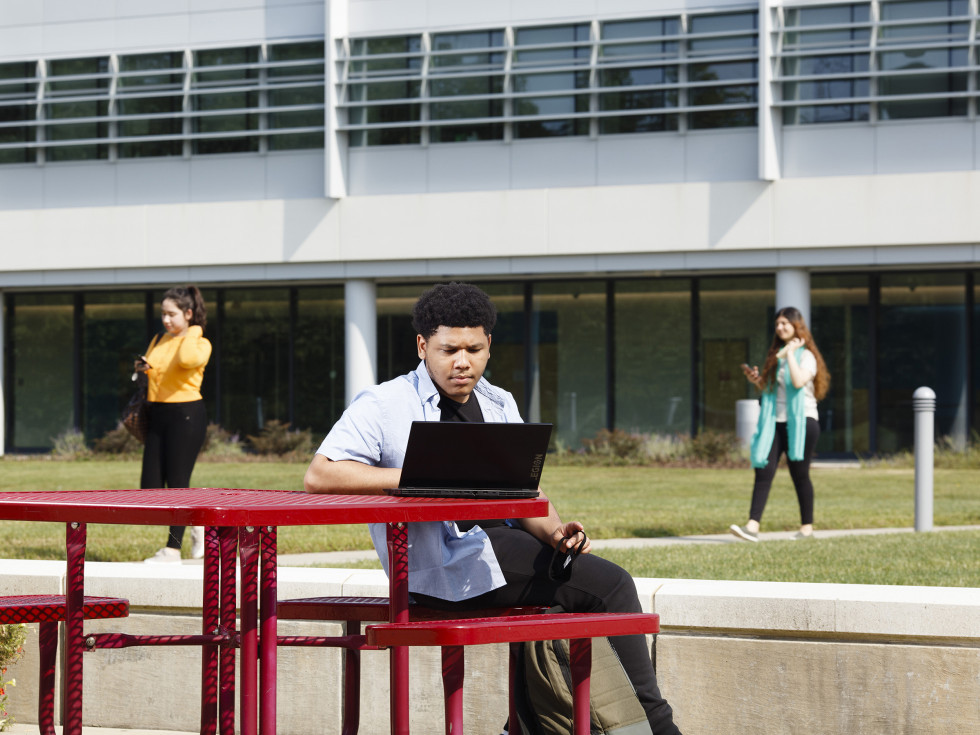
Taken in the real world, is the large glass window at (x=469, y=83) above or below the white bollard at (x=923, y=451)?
above

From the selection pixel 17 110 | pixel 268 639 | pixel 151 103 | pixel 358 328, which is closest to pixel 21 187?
pixel 17 110

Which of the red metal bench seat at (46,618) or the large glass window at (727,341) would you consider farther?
the large glass window at (727,341)

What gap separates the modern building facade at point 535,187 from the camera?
20453 mm

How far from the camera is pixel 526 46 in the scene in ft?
70.8

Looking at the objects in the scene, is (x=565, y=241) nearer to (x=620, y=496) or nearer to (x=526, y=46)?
(x=526, y=46)

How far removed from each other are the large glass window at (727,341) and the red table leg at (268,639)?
19.9 meters

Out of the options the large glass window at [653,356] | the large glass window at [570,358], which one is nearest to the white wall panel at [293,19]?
the large glass window at [570,358]

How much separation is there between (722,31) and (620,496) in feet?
32.2

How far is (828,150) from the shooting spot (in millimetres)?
20594

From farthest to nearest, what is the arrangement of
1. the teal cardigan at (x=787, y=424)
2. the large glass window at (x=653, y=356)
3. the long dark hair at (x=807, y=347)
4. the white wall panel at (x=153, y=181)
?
the white wall panel at (x=153, y=181)
the large glass window at (x=653, y=356)
the long dark hair at (x=807, y=347)
the teal cardigan at (x=787, y=424)

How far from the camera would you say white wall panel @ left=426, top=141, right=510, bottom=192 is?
2191 cm

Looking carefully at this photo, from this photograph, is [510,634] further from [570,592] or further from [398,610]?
[570,592]

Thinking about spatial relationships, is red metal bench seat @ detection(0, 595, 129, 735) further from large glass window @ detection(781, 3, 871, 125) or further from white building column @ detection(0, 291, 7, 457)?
white building column @ detection(0, 291, 7, 457)

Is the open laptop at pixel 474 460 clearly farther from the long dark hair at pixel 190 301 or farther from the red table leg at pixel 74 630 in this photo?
the long dark hair at pixel 190 301
